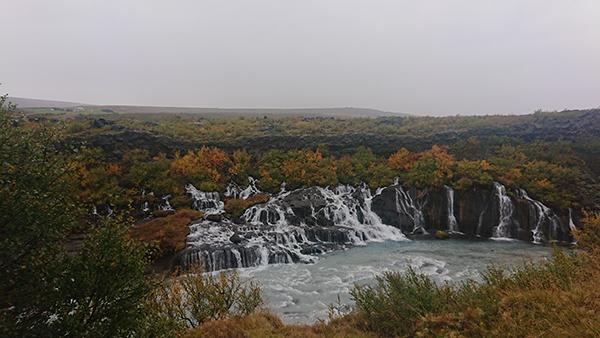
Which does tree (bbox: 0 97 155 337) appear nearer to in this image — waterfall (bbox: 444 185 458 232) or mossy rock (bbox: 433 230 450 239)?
mossy rock (bbox: 433 230 450 239)

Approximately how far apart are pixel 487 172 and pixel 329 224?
54.7 ft

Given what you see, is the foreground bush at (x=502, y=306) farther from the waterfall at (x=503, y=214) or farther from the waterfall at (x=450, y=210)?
the waterfall at (x=450, y=210)

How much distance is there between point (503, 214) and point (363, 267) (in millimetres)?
16426

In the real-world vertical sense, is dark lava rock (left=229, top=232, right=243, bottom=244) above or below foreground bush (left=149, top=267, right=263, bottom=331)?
below

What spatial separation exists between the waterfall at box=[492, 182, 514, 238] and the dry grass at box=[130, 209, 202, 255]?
25579mm

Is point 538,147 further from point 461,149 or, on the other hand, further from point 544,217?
point 544,217

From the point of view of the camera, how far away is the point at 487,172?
38625 mm

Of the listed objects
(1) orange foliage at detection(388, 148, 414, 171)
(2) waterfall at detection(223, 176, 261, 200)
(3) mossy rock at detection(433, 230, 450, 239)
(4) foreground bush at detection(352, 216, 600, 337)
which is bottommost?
(3) mossy rock at detection(433, 230, 450, 239)

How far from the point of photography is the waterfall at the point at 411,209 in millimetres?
36562

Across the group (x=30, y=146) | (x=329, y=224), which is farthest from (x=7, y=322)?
(x=329, y=224)

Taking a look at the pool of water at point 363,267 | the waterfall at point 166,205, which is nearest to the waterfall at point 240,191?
the waterfall at point 166,205

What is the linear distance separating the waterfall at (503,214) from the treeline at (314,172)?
1433mm

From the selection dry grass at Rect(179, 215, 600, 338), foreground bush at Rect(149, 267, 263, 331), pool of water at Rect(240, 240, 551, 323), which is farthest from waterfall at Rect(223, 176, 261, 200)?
dry grass at Rect(179, 215, 600, 338)

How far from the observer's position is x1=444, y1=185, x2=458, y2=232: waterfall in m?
36.0
